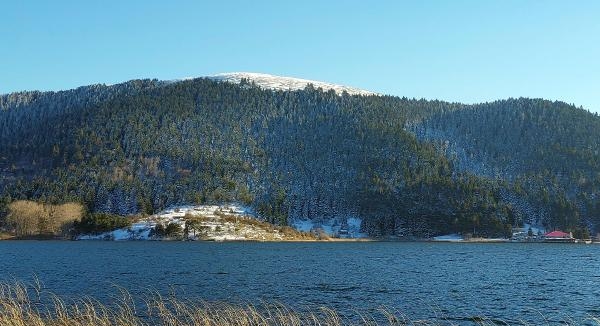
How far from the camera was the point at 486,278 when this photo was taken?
77.8 metres

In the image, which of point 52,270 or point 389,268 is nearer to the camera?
point 52,270

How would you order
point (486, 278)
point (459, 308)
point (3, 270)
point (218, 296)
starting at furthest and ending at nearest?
1. point (3, 270)
2. point (486, 278)
3. point (218, 296)
4. point (459, 308)

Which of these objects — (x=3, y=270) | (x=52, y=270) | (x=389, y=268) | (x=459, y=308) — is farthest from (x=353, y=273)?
(x=3, y=270)

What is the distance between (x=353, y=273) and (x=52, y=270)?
142ft

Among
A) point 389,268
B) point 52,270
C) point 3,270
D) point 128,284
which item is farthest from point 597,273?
point 3,270

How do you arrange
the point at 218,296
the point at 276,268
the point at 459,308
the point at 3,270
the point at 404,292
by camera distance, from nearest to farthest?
the point at 459,308, the point at 218,296, the point at 404,292, the point at 3,270, the point at 276,268

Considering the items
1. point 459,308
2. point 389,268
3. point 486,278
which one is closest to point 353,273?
point 389,268

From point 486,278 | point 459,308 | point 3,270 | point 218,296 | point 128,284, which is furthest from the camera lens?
point 3,270

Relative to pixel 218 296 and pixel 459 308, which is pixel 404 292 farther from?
pixel 218 296

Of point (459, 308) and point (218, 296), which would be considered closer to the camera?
point (459, 308)

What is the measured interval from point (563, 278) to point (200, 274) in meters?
49.1

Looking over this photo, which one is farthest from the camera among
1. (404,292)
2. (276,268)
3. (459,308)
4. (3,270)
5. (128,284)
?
(276,268)

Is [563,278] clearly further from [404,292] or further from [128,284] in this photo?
[128,284]

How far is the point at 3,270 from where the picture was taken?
83.1 metres
